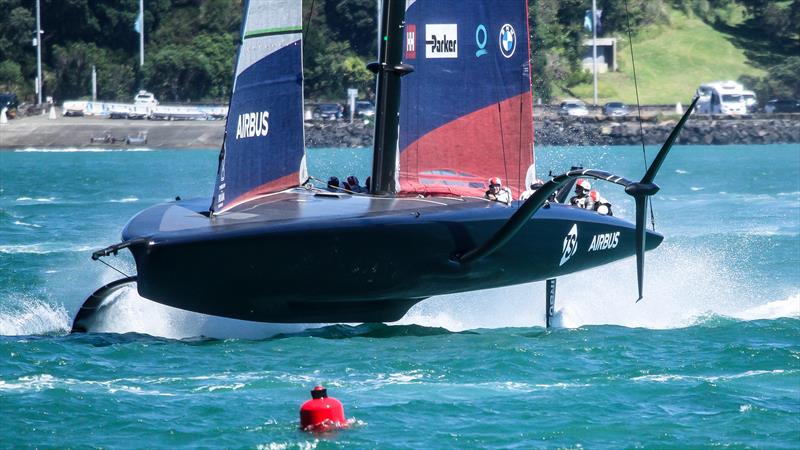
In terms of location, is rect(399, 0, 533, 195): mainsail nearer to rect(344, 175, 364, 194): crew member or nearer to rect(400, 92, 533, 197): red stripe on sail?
rect(400, 92, 533, 197): red stripe on sail

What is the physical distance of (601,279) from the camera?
19703 millimetres

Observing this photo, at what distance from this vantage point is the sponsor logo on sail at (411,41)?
17.8 meters

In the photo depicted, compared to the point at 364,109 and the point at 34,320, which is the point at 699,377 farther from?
the point at 364,109

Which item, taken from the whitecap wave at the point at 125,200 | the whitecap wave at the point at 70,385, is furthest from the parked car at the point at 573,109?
the whitecap wave at the point at 70,385

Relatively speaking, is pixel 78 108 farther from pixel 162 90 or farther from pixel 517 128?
pixel 517 128

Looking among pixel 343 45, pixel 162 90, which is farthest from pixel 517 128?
pixel 162 90

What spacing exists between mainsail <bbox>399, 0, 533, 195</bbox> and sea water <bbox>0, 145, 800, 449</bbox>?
1537mm

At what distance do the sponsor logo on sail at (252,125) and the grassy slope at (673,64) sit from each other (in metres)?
66.7

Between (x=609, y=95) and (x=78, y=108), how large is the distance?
29.3m

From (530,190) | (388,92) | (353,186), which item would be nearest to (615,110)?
(530,190)

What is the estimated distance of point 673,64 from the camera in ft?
287

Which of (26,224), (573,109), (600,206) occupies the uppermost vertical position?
(600,206)

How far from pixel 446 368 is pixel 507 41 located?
545 cm

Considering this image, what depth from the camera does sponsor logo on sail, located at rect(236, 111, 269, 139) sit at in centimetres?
1591
